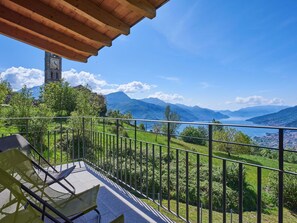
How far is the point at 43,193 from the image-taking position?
2066 mm

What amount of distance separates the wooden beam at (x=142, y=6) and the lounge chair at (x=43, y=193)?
65.7 inches

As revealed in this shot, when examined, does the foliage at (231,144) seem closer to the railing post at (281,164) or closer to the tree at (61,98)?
the railing post at (281,164)

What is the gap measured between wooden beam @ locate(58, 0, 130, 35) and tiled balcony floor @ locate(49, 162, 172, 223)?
2.15 m

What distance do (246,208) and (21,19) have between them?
919cm

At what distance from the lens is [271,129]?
5.17 feet

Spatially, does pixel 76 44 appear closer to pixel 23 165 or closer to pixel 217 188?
pixel 23 165

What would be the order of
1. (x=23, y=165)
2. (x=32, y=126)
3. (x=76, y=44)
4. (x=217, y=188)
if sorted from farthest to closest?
(x=32, y=126) → (x=217, y=188) → (x=76, y=44) → (x=23, y=165)

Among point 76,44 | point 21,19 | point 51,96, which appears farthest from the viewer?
point 51,96

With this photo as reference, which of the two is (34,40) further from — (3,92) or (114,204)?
(3,92)

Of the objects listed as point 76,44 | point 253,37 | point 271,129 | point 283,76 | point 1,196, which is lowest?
point 1,196

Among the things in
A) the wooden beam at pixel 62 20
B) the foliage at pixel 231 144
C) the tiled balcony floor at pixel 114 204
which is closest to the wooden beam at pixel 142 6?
the wooden beam at pixel 62 20

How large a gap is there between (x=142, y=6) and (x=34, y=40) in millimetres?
2087

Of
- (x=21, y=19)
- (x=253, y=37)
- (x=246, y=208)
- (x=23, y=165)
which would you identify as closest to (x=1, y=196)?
(x=23, y=165)

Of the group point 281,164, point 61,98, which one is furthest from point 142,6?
point 61,98
